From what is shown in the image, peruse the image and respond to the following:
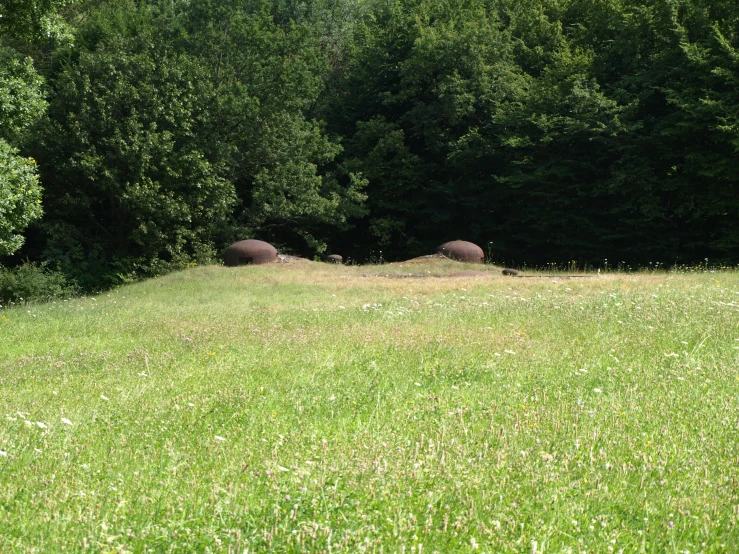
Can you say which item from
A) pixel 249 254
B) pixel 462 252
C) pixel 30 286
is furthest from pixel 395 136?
pixel 30 286

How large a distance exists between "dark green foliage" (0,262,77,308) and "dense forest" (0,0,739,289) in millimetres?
2269

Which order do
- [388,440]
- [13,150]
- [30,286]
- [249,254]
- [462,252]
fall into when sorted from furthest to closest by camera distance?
1. [462,252]
2. [249,254]
3. [30,286]
4. [13,150]
5. [388,440]

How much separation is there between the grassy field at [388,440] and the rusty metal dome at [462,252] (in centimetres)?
2165

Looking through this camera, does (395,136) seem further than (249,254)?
Yes

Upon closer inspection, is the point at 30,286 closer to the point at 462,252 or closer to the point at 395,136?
the point at 462,252

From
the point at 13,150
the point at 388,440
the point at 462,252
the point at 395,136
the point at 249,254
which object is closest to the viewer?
the point at 388,440

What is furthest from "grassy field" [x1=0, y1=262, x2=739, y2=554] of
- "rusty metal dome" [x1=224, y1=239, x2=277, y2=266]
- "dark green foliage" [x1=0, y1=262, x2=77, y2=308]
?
"dark green foliage" [x1=0, y1=262, x2=77, y2=308]

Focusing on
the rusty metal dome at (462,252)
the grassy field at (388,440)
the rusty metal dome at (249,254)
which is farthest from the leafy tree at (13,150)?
the rusty metal dome at (462,252)

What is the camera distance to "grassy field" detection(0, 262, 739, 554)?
3.53 m

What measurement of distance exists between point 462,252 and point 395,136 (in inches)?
484

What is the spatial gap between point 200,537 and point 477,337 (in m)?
6.20

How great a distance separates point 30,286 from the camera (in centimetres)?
3028

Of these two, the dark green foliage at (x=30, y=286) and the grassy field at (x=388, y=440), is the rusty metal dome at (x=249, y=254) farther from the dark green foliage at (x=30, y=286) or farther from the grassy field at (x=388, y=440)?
the grassy field at (x=388, y=440)

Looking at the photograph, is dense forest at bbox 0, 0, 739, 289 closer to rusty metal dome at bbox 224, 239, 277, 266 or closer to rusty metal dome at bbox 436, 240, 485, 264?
rusty metal dome at bbox 224, 239, 277, 266
